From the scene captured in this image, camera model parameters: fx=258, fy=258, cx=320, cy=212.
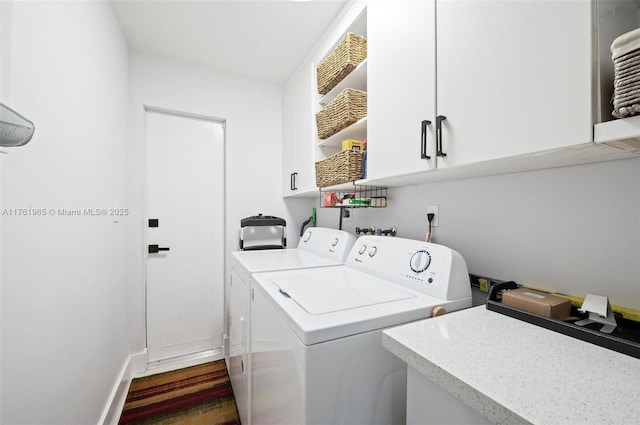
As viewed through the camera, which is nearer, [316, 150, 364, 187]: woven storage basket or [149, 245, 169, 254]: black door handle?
[316, 150, 364, 187]: woven storage basket

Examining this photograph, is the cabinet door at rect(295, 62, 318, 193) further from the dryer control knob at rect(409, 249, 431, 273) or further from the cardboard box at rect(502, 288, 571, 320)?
the cardboard box at rect(502, 288, 571, 320)

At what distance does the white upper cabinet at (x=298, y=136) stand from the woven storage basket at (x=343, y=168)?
26 cm

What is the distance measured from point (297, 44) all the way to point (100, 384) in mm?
2570

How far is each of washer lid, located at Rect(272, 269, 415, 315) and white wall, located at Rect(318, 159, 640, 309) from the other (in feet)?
1.42

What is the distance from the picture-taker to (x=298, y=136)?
7.35 feet

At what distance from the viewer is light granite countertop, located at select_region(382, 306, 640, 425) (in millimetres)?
419

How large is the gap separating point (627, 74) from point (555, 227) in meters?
0.57

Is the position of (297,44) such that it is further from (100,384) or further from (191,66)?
(100,384)

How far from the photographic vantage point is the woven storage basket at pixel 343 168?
1.47m

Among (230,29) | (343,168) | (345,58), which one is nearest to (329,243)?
(343,168)

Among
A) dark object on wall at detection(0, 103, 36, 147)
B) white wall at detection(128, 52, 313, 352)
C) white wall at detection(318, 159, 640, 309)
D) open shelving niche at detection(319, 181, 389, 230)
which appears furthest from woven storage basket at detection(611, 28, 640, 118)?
white wall at detection(128, 52, 313, 352)

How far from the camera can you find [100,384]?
1434 mm

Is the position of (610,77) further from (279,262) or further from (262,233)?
(262,233)

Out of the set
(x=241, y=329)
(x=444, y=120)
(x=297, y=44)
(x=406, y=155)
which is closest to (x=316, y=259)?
(x=241, y=329)
